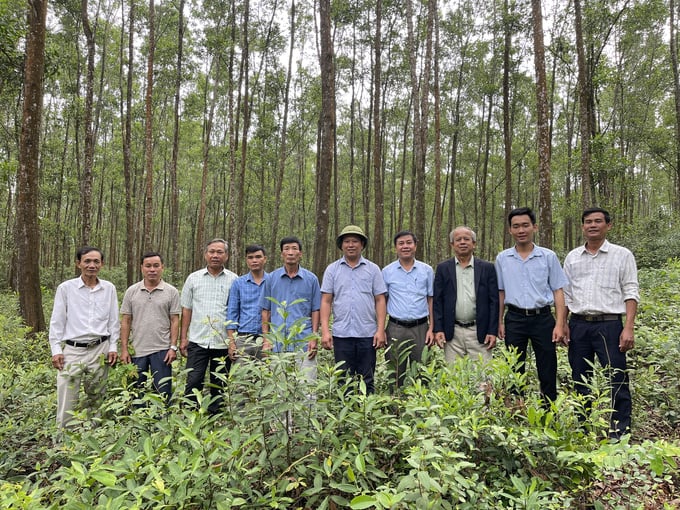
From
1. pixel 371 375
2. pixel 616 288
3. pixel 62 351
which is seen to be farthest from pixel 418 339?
pixel 62 351

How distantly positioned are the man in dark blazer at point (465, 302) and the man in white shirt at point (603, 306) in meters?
0.72

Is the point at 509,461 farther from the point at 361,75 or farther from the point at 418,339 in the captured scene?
the point at 361,75

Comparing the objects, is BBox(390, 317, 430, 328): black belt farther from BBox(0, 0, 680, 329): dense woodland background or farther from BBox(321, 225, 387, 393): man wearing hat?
BBox(0, 0, 680, 329): dense woodland background

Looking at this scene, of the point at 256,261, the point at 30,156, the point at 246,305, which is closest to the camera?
the point at 246,305

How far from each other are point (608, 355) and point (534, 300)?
2.35 feet

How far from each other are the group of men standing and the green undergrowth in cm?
92

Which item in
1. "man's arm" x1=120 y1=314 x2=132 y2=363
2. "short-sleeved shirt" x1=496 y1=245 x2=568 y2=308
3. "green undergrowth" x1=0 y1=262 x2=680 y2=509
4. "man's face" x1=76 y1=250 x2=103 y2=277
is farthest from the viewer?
"man's arm" x1=120 y1=314 x2=132 y2=363

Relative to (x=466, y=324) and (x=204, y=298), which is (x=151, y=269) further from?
(x=466, y=324)

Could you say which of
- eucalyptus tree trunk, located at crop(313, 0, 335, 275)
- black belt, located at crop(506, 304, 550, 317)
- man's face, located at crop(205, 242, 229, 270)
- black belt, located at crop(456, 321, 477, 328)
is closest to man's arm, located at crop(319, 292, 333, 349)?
man's face, located at crop(205, 242, 229, 270)

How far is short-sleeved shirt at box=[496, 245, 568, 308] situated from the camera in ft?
11.4

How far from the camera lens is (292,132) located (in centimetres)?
2103

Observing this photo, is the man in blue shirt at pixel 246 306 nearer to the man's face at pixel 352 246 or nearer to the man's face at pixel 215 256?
the man's face at pixel 215 256

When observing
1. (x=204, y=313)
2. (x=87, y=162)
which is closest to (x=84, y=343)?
(x=204, y=313)

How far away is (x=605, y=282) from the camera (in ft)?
11.2
